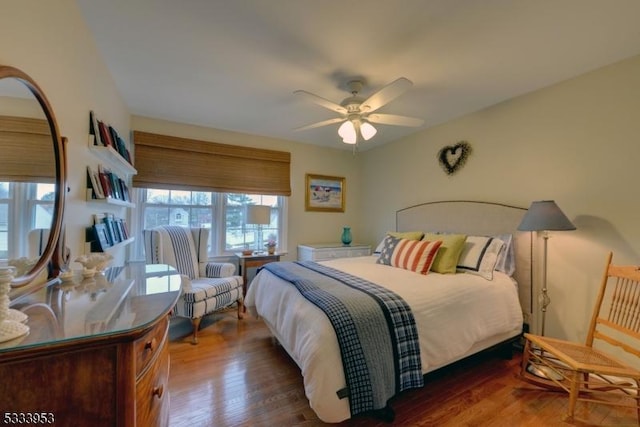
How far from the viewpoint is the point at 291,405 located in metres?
1.72

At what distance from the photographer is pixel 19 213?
1.02 meters

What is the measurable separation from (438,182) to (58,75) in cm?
349

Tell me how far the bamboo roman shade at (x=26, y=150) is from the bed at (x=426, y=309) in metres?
1.45

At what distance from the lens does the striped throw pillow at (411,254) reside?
7.84ft

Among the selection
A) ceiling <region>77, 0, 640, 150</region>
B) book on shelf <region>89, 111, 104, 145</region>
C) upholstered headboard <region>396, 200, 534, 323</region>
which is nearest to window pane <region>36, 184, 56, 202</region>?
book on shelf <region>89, 111, 104, 145</region>

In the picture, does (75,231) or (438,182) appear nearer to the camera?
(75,231)

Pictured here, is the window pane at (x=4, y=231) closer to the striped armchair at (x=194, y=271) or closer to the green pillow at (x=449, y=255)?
the striped armchair at (x=194, y=271)

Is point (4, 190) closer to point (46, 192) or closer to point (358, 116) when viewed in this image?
point (46, 192)

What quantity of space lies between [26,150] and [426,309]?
2168mm

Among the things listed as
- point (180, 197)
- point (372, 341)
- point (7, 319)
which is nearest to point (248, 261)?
point (180, 197)

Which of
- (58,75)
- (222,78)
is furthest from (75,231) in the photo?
(222,78)

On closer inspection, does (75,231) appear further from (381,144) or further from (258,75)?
(381,144)

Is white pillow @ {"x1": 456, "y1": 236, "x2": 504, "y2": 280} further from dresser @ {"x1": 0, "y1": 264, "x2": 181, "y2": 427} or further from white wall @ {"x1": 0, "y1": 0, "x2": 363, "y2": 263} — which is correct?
white wall @ {"x1": 0, "y1": 0, "x2": 363, "y2": 263}

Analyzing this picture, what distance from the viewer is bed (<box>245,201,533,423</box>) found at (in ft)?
4.56
